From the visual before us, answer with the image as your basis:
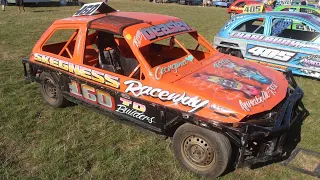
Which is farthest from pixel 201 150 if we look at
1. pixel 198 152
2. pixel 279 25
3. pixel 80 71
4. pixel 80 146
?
pixel 279 25

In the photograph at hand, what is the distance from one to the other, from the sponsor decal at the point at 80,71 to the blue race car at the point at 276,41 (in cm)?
436

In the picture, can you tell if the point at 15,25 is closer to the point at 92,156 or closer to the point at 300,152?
the point at 92,156

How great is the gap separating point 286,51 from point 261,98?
13.5 feet

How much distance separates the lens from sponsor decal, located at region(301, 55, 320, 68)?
6710 millimetres

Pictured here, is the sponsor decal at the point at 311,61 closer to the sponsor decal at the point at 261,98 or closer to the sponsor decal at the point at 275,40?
the sponsor decal at the point at 275,40

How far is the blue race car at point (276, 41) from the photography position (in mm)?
6895

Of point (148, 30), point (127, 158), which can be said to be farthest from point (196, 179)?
point (148, 30)

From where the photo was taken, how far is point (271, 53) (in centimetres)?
732

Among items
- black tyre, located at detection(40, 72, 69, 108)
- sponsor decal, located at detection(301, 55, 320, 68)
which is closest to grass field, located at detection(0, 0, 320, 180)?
black tyre, located at detection(40, 72, 69, 108)

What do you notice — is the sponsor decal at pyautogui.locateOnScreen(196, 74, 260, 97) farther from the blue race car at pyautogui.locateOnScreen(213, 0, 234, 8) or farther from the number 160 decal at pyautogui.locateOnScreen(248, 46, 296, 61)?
the blue race car at pyautogui.locateOnScreen(213, 0, 234, 8)

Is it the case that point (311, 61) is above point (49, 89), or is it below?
above

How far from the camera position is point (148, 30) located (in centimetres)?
423

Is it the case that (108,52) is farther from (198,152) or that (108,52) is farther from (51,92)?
(198,152)

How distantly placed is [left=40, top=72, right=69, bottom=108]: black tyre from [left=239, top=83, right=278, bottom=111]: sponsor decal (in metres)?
3.30
